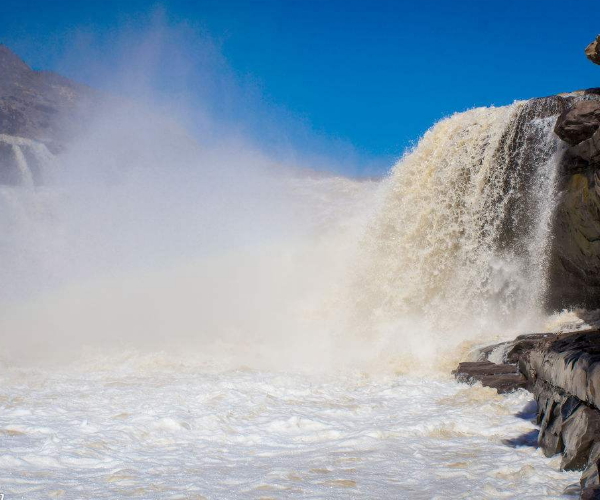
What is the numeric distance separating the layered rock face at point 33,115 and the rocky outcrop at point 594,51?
34525 millimetres

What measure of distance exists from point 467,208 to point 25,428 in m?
10.1

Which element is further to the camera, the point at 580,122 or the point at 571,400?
the point at 580,122

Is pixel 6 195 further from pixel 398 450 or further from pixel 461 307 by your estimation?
pixel 398 450

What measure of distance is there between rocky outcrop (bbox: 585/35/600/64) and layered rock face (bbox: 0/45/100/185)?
34525 millimetres

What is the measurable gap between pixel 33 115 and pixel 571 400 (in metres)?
63.7

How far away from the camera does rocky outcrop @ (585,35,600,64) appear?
859cm

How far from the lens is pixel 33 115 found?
190 feet

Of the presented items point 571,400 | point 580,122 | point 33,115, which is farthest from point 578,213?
point 33,115

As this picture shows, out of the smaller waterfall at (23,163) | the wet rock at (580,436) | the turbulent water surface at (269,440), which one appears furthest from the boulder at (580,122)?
the smaller waterfall at (23,163)

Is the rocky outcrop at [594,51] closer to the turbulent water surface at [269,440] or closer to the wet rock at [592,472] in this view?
the turbulent water surface at [269,440]

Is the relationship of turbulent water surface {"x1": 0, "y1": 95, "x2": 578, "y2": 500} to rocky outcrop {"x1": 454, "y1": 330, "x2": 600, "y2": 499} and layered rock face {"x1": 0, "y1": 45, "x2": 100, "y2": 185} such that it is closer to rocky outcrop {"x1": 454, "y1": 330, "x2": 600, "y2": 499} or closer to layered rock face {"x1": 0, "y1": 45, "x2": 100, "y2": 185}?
rocky outcrop {"x1": 454, "y1": 330, "x2": 600, "y2": 499}

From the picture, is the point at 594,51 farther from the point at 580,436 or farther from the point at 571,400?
the point at 580,436

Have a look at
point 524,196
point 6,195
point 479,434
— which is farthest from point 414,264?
point 6,195

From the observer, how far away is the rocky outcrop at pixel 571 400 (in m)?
3.62
